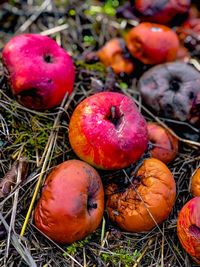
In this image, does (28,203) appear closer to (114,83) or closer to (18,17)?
(114,83)

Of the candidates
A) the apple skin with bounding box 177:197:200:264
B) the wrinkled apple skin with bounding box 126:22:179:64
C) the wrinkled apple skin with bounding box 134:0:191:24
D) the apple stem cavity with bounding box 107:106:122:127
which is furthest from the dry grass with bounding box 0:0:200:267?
the wrinkled apple skin with bounding box 134:0:191:24

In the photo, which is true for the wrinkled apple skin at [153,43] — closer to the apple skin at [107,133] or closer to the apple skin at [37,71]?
the apple skin at [37,71]

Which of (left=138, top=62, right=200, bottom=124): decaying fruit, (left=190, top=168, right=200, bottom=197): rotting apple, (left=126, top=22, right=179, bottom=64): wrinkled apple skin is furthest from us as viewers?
(left=126, top=22, right=179, bottom=64): wrinkled apple skin

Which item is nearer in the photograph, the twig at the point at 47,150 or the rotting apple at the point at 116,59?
the twig at the point at 47,150

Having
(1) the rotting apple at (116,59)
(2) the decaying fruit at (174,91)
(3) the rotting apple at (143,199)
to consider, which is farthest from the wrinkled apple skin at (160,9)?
Answer: (3) the rotting apple at (143,199)

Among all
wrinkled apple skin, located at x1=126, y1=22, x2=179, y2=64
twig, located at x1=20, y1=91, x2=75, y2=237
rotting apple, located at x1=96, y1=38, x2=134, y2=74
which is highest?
wrinkled apple skin, located at x1=126, y1=22, x2=179, y2=64

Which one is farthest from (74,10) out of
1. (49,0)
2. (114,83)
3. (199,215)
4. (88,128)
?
(199,215)

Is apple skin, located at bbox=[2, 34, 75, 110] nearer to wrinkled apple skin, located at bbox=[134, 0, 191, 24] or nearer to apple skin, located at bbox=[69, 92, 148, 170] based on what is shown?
apple skin, located at bbox=[69, 92, 148, 170]
